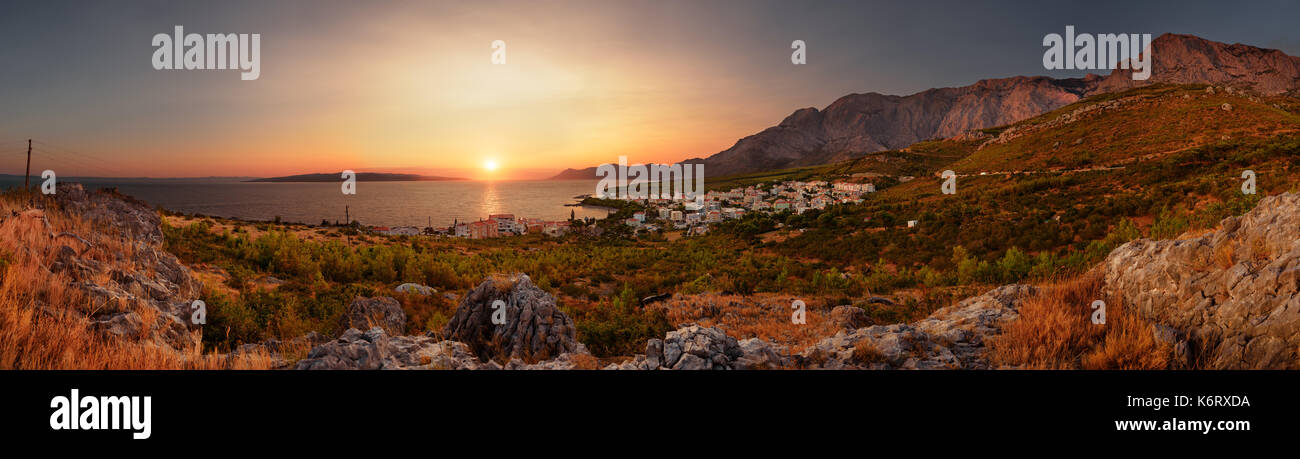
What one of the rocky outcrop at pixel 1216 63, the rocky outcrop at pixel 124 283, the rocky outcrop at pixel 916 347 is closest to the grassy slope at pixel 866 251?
the rocky outcrop at pixel 124 283

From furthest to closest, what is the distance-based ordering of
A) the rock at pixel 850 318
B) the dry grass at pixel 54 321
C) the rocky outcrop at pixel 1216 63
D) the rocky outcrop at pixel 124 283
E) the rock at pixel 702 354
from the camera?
the rocky outcrop at pixel 1216 63, the rock at pixel 850 318, the rocky outcrop at pixel 124 283, the rock at pixel 702 354, the dry grass at pixel 54 321

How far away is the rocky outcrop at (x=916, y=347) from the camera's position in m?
4.04

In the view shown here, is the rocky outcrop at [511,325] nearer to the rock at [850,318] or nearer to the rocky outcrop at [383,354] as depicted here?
the rocky outcrop at [383,354]

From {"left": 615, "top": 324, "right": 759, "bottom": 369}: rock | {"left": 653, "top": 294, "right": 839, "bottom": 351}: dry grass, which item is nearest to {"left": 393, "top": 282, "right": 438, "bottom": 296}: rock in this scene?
{"left": 653, "top": 294, "right": 839, "bottom": 351}: dry grass

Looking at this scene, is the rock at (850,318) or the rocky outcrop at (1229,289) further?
the rock at (850,318)

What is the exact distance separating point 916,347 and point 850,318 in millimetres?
3945

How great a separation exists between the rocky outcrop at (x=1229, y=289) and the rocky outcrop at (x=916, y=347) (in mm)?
1167

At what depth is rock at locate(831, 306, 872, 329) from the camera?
25.4ft

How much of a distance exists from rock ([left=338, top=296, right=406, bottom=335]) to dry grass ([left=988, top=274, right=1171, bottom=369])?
338 inches

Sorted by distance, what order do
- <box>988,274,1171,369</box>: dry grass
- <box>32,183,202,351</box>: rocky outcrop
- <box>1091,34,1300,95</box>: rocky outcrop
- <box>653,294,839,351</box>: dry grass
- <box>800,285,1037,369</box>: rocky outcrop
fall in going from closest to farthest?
<box>988,274,1171,369</box>: dry grass < <box>800,285,1037,369</box>: rocky outcrop < <box>32,183,202,351</box>: rocky outcrop < <box>653,294,839,351</box>: dry grass < <box>1091,34,1300,95</box>: rocky outcrop

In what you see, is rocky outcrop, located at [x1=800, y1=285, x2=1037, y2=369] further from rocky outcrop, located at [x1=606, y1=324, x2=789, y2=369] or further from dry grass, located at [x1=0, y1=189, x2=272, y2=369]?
dry grass, located at [x1=0, y1=189, x2=272, y2=369]

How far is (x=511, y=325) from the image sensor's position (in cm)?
660

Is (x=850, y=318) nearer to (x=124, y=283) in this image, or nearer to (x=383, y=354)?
(x=383, y=354)
